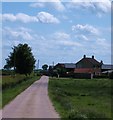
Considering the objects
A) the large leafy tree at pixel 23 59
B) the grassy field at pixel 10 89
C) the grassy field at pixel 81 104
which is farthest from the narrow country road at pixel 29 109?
the large leafy tree at pixel 23 59

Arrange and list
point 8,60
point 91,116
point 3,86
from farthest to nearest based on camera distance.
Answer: point 8,60 < point 3,86 < point 91,116

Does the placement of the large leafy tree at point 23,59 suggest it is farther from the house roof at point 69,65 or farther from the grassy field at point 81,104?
the house roof at point 69,65

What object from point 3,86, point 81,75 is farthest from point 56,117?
point 81,75

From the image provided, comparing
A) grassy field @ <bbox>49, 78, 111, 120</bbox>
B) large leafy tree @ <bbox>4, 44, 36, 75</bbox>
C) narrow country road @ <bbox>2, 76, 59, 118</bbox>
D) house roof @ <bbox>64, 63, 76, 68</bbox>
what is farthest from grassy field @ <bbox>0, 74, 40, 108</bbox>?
house roof @ <bbox>64, 63, 76, 68</bbox>

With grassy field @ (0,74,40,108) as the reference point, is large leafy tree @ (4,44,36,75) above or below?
above

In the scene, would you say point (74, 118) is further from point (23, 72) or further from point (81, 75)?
point (81, 75)

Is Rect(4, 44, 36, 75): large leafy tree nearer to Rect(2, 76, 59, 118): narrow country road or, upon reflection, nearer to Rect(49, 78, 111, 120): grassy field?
Rect(49, 78, 111, 120): grassy field

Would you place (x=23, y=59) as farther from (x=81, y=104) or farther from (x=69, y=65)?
(x=69, y=65)

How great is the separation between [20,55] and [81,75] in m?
39.6

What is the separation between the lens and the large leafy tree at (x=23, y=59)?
94.6 meters

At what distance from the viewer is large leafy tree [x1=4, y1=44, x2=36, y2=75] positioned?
94.6 m

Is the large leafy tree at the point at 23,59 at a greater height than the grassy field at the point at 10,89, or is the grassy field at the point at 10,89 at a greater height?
the large leafy tree at the point at 23,59

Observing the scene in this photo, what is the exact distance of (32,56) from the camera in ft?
319

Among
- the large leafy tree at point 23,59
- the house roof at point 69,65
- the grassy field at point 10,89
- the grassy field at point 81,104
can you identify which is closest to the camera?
the grassy field at point 81,104
